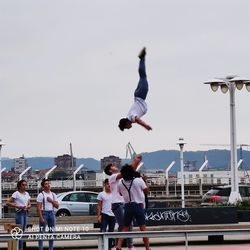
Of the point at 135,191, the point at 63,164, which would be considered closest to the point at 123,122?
the point at 135,191

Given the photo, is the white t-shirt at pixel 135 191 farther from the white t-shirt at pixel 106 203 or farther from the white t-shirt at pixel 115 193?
the white t-shirt at pixel 106 203

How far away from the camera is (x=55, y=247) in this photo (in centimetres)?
2477

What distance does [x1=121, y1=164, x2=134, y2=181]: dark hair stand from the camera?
17062mm

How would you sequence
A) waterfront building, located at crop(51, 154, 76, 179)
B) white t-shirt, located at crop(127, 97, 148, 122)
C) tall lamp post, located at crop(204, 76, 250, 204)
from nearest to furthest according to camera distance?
white t-shirt, located at crop(127, 97, 148, 122) → tall lamp post, located at crop(204, 76, 250, 204) → waterfront building, located at crop(51, 154, 76, 179)

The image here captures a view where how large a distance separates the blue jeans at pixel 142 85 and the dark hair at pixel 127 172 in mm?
3683

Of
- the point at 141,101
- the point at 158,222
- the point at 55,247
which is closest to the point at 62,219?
the point at 158,222

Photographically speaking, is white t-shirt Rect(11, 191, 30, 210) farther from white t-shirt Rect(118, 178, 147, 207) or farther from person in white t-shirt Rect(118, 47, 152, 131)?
person in white t-shirt Rect(118, 47, 152, 131)

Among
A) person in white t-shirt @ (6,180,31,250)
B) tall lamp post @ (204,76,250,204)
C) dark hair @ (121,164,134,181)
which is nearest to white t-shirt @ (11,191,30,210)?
person in white t-shirt @ (6,180,31,250)

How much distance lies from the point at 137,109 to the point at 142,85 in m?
0.37

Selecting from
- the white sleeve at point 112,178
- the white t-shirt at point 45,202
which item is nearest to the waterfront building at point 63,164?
the white t-shirt at point 45,202

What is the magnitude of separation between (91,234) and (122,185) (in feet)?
9.05

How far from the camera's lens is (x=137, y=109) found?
44.2ft

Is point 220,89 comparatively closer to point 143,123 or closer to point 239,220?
point 239,220

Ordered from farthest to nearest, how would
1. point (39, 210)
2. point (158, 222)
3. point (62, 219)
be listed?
1. point (62, 219)
2. point (158, 222)
3. point (39, 210)
